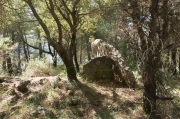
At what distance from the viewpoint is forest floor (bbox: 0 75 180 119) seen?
496 cm

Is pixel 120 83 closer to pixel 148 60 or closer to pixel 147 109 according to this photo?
pixel 147 109

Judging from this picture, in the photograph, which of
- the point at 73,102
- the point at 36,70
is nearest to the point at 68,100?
the point at 73,102

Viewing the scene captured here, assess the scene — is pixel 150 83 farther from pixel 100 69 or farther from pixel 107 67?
pixel 100 69

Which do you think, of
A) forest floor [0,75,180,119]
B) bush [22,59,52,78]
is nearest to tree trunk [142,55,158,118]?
forest floor [0,75,180,119]

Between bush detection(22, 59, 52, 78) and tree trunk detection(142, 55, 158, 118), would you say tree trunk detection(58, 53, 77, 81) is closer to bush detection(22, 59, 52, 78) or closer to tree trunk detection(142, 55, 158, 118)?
bush detection(22, 59, 52, 78)

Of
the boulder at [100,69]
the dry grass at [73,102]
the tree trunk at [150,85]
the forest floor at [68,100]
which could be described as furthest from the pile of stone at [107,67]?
the tree trunk at [150,85]

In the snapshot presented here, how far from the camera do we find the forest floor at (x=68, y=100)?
496 cm

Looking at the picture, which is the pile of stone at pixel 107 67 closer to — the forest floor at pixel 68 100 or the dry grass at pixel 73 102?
the forest floor at pixel 68 100

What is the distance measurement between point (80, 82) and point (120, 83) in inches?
51.0

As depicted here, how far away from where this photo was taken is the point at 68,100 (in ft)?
17.9

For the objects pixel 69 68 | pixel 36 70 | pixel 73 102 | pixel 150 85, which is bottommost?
pixel 73 102

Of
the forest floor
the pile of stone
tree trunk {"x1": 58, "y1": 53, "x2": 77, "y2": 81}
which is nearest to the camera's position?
the forest floor

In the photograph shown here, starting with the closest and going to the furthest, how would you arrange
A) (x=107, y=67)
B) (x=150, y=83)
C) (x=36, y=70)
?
(x=150, y=83) < (x=107, y=67) < (x=36, y=70)

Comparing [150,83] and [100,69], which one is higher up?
[100,69]
